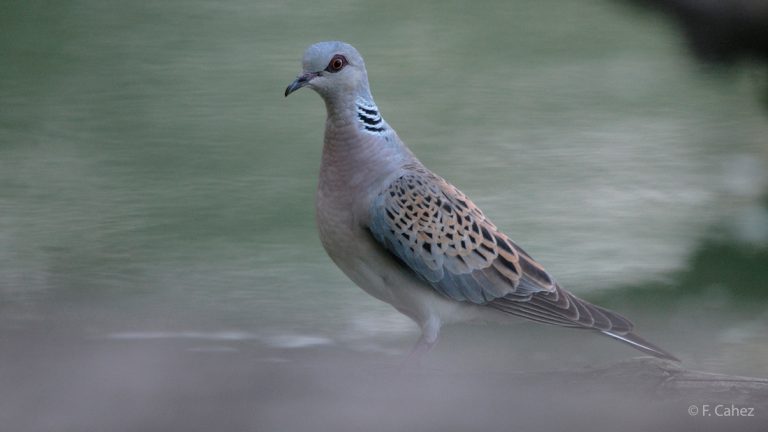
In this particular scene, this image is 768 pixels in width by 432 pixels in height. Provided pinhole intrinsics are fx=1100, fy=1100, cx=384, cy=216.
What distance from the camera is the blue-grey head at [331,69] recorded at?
1902 mm

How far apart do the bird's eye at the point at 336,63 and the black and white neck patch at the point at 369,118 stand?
9 centimetres

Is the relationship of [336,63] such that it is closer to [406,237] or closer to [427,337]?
[406,237]

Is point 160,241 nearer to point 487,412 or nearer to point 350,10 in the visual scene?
point 350,10

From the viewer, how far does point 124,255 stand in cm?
410

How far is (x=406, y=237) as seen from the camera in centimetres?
204

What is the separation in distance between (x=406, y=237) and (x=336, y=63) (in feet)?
1.16

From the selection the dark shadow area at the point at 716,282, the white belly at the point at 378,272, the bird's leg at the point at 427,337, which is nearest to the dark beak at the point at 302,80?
the white belly at the point at 378,272

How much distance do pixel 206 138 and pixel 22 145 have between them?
85cm

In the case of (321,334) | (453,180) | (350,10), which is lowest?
(321,334)

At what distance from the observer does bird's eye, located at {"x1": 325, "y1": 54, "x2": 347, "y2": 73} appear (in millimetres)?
1904

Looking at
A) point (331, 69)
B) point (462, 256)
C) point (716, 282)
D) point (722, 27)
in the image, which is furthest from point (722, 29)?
point (331, 69)

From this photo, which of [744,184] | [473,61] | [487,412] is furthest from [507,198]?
[487,412]

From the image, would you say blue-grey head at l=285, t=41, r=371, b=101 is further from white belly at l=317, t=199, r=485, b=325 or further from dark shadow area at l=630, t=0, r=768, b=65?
dark shadow area at l=630, t=0, r=768, b=65

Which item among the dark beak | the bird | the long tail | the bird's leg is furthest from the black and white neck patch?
the long tail
